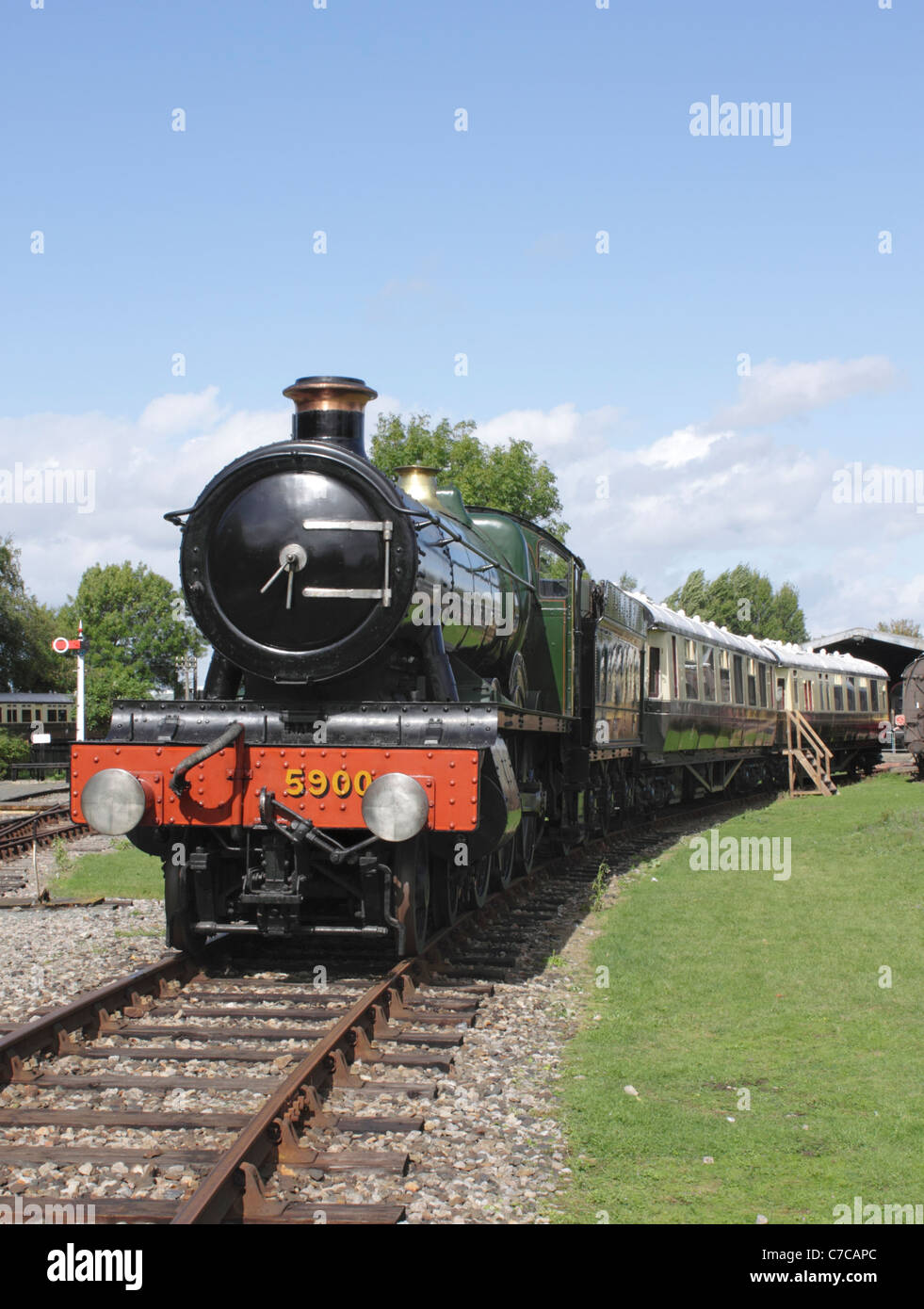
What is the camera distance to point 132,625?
235ft

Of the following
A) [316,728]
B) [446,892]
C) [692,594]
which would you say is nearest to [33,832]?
[446,892]

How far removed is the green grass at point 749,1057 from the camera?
4.45m

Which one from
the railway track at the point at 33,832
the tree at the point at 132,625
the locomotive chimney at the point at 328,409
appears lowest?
the railway track at the point at 33,832

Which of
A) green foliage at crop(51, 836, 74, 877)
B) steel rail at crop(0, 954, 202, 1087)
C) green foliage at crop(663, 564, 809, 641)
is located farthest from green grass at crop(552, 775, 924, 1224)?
green foliage at crop(663, 564, 809, 641)

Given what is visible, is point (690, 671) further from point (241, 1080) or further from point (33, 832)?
point (241, 1080)

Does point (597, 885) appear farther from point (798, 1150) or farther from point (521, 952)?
point (798, 1150)

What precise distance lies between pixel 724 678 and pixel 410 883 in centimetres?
1635

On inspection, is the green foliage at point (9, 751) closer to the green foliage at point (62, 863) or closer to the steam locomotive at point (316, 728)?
the green foliage at point (62, 863)

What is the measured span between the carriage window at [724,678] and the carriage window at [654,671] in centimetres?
397

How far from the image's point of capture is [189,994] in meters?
7.06

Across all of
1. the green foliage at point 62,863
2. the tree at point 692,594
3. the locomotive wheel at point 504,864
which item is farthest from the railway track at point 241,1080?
the tree at point 692,594

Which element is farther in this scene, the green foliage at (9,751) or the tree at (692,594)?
the tree at (692,594)
